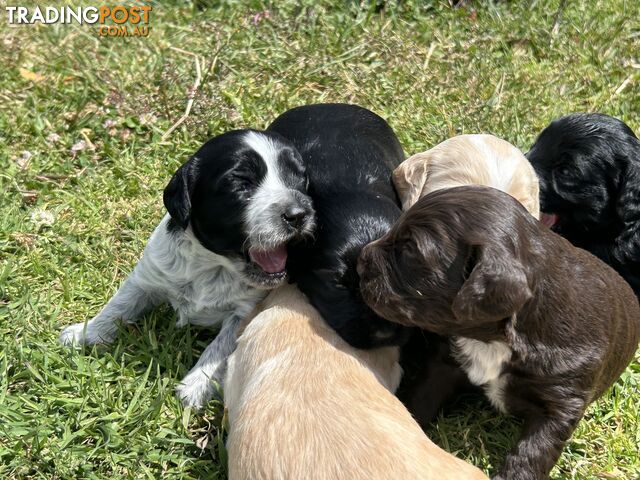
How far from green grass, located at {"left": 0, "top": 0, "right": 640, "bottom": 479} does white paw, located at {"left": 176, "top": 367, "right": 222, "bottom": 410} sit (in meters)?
0.05

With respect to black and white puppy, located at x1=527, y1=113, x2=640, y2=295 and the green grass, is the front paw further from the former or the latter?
A: black and white puppy, located at x1=527, y1=113, x2=640, y2=295

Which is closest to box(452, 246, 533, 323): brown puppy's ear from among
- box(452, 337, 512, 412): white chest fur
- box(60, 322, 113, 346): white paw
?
box(452, 337, 512, 412): white chest fur

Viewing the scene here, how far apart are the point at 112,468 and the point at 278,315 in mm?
989

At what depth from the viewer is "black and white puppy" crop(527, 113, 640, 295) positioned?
420cm

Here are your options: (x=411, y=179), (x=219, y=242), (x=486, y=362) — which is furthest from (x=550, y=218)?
(x=219, y=242)

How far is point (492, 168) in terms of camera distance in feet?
12.7

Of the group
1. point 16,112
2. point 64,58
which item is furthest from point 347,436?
point 64,58

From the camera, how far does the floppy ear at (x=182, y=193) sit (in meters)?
3.73

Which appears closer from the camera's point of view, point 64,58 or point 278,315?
point 278,315

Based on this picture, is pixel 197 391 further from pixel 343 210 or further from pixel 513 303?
pixel 513 303

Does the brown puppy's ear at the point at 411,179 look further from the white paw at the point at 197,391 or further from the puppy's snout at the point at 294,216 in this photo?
the white paw at the point at 197,391

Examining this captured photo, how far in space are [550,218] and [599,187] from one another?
0.32 meters

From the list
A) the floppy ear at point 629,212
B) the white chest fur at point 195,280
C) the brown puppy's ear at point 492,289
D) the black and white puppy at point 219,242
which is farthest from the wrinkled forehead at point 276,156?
the floppy ear at point 629,212

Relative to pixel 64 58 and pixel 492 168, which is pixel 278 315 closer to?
pixel 492 168
